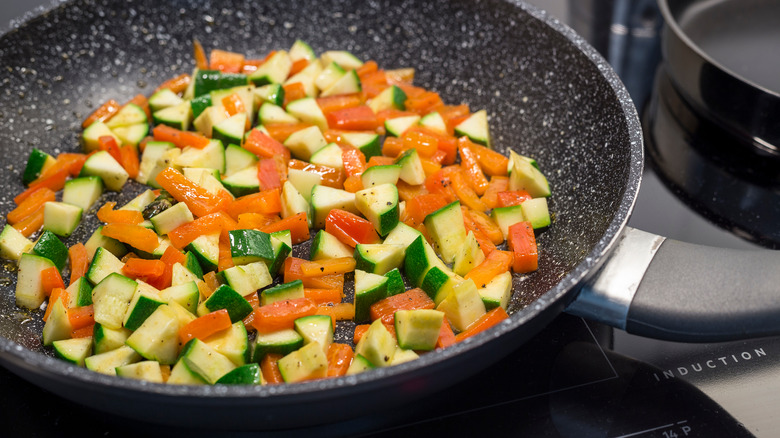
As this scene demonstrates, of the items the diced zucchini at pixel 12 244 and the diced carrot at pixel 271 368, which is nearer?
the diced carrot at pixel 271 368

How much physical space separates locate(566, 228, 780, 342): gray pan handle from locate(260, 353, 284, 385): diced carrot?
0.57 m

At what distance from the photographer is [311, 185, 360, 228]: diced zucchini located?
1553mm

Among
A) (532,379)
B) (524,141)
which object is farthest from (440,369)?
(524,141)

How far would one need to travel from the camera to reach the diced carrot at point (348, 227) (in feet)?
4.98

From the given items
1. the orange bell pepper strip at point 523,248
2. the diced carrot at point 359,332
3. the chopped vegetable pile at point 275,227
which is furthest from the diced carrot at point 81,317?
the orange bell pepper strip at point 523,248

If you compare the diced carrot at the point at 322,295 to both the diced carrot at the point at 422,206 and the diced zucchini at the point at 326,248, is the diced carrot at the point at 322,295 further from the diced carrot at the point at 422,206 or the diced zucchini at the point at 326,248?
the diced carrot at the point at 422,206

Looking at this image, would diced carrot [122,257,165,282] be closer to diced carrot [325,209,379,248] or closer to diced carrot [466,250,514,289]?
diced carrot [325,209,379,248]

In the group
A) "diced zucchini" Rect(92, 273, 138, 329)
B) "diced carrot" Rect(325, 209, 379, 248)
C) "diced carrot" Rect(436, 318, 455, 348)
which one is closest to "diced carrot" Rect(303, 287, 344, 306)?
"diced carrot" Rect(325, 209, 379, 248)

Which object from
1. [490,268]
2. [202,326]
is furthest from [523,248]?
[202,326]

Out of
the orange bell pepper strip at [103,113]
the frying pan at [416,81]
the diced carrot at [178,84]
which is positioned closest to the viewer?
the frying pan at [416,81]

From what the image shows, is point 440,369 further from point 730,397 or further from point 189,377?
point 730,397

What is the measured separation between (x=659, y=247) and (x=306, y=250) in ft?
2.59

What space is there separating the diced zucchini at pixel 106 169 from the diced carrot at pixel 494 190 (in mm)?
951

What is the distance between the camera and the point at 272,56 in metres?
1.99
